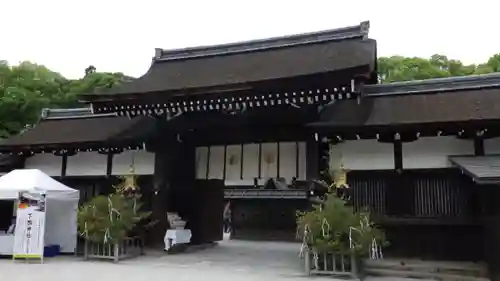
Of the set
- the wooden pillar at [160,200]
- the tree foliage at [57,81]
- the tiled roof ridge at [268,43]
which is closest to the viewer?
the wooden pillar at [160,200]

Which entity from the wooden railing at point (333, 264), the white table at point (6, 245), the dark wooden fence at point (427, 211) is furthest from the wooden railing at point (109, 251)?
the dark wooden fence at point (427, 211)

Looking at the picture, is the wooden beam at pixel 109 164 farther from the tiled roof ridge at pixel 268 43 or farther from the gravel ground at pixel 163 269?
the tiled roof ridge at pixel 268 43

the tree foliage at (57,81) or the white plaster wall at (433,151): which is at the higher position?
the tree foliage at (57,81)

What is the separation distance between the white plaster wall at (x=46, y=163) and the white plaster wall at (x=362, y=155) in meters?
8.39

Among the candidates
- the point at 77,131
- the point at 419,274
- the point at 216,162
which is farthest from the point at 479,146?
the point at 77,131

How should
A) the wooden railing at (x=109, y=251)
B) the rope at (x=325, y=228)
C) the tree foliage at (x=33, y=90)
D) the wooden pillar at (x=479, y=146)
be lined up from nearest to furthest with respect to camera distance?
the rope at (x=325, y=228) < the wooden pillar at (x=479, y=146) < the wooden railing at (x=109, y=251) < the tree foliage at (x=33, y=90)

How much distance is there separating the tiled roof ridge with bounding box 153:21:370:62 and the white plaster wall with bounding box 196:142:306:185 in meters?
3.58

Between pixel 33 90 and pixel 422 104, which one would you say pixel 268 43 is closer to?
pixel 422 104

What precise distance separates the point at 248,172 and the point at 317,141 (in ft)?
7.29

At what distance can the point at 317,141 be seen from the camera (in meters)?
10.4

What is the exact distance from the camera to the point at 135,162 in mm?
12500

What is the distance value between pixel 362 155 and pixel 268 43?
526 cm

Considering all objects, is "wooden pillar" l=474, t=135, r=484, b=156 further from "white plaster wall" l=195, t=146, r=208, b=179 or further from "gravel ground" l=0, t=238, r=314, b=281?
"white plaster wall" l=195, t=146, r=208, b=179

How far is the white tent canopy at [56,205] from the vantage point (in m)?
10.5
